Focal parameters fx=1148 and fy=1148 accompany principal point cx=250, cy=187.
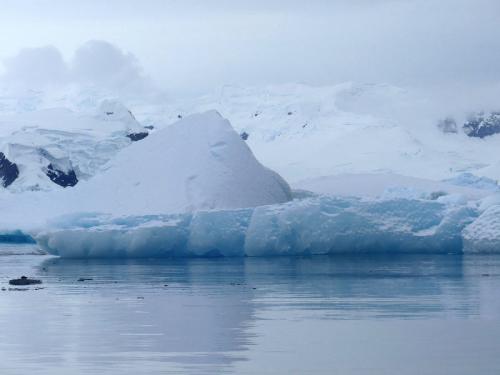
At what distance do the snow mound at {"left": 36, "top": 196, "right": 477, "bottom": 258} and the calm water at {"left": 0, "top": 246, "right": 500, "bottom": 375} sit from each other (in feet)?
21.1

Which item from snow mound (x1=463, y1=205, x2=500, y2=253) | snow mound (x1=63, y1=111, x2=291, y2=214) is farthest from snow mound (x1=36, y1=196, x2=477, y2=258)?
snow mound (x1=63, y1=111, x2=291, y2=214)

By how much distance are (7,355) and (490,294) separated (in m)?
10.3

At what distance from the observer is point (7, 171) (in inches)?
3447

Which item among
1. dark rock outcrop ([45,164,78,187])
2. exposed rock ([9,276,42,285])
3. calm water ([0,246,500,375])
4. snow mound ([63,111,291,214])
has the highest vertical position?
snow mound ([63,111,291,214])

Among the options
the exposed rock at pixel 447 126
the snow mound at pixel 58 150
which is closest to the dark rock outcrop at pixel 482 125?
the exposed rock at pixel 447 126

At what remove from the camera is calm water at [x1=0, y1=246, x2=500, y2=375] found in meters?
11.8

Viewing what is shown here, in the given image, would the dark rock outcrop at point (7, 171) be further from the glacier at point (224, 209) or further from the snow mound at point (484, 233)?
the snow mound at point (484, 233)

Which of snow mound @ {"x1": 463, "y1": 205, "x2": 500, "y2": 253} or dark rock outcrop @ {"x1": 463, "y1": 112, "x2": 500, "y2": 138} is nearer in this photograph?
snow mound @ {"x1": 463, "y1": 205, "x2": 500, "y2": 253}

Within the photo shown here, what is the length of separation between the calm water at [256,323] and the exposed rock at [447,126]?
119 meters

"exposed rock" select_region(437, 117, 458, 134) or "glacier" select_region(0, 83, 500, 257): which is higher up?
"exposed rock" select_region(437, 117, 458, 134)

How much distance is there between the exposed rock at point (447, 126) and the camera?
145m

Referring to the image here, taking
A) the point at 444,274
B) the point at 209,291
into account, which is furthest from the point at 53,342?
the point at 444,274

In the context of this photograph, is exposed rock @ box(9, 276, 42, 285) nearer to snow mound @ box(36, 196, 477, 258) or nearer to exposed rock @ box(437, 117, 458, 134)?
snow mound @ box(36, 196, 477, 258)

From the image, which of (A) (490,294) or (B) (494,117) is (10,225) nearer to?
(A) (490,294)
